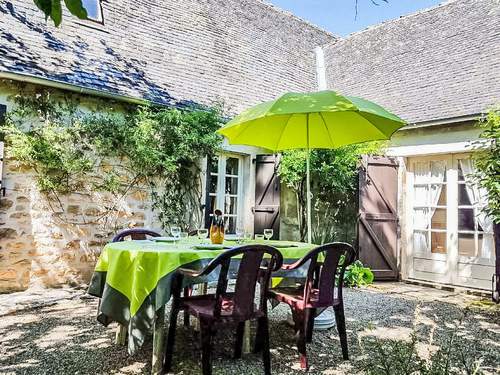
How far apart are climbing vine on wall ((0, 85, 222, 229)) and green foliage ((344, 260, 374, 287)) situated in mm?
2607

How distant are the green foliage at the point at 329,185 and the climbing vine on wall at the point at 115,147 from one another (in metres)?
1.53

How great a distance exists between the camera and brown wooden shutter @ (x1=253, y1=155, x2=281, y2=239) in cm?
764

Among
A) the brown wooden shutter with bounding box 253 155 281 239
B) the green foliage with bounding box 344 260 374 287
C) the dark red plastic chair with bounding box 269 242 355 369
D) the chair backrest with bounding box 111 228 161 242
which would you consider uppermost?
the brown wooden shutter with bounding box 253 155 281 239

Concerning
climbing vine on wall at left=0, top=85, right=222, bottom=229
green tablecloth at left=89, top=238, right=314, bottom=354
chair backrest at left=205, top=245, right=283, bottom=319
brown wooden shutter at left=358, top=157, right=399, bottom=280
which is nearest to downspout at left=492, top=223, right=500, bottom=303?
brown wooden shutter at left=358, top=157, right=399, bottom=280

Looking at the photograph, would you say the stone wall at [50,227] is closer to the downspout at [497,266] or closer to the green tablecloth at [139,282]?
the green tablecloth at [139,282]

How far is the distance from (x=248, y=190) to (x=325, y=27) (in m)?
7.55

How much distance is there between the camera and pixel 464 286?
22.0ft

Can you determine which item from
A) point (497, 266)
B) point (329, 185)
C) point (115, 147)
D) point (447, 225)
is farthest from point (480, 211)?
point (115, 147)

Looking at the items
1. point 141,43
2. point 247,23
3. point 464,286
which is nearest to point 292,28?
point 247,23

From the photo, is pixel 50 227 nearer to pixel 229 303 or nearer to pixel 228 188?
pixel 228 188

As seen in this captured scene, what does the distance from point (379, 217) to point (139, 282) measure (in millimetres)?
5330

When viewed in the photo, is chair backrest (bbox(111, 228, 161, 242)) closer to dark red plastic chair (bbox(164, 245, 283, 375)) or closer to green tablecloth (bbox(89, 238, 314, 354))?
green tablecloth (bbox(89, 238, 314, 354))

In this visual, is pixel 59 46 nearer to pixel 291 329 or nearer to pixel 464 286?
pixel 291 329

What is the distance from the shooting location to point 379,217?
7.33m
